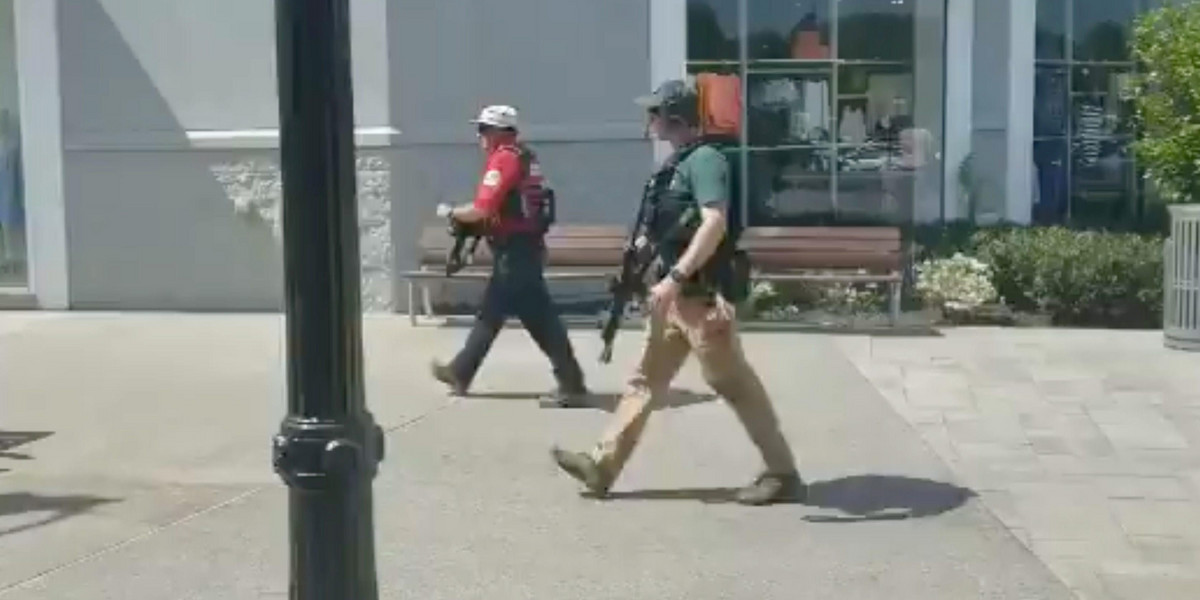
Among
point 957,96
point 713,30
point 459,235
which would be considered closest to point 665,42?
point 713,30

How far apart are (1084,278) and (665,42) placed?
368cm

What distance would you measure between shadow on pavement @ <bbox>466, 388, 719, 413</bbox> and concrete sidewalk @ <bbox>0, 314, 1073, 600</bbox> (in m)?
0.03

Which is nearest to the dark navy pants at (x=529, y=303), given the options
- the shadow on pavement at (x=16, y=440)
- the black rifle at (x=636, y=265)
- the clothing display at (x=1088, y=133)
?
the black rifle at (x=636, y=265)

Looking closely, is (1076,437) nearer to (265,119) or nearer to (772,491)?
(772,491)

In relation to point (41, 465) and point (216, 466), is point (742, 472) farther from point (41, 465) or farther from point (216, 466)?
point (41, 465)

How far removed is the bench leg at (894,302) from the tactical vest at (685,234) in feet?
16.0

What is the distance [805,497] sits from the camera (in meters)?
6.94

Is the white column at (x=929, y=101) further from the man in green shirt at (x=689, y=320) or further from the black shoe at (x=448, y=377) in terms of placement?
the man in green shirt at (x=689, y=320)

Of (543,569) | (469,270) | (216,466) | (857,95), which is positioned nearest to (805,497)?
(543,569)

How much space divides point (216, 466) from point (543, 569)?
2392 millimetres

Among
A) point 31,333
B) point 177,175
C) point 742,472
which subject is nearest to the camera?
point 742,472

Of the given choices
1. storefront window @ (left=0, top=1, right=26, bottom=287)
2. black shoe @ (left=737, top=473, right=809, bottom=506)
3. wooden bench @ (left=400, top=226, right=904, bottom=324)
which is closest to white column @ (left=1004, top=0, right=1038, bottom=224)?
wooden bench @ (left=400, top=226, right=904, bottom=324)

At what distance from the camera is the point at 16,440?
327 inches

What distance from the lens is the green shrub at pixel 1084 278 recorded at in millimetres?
11766
